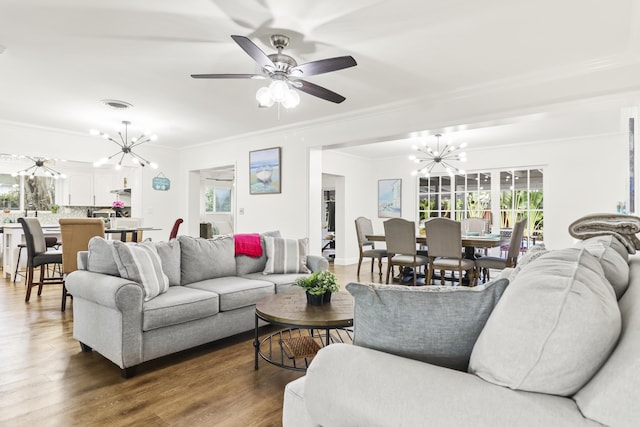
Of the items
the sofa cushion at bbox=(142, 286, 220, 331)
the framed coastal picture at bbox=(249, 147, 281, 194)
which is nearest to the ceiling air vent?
the framed coastal picture at bbox=(249, 147, 281, 194)

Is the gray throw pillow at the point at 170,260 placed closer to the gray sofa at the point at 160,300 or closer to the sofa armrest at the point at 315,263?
the gray sofa at the point at 160,300

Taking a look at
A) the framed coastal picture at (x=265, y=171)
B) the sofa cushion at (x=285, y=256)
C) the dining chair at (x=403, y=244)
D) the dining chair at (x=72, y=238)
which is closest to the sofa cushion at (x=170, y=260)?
the sofa cushion at (x=285, y=256)

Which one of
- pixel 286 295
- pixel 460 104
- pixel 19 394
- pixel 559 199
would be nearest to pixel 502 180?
pixel 559 199

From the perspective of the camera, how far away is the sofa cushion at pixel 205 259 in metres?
3.23

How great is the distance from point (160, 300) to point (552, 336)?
2.42m

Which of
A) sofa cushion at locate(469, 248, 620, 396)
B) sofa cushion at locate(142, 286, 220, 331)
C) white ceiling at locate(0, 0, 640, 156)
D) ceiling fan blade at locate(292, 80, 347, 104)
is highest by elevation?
white ceiling at locate(0, 0, 640, 156)

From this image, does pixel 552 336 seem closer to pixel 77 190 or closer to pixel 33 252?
→ pixel 33 252

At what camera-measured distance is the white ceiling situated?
97.7 inches

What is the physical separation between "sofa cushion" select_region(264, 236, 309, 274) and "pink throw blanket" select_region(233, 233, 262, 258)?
0.34 feet

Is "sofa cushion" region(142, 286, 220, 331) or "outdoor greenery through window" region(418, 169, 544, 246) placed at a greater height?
"outdoor greenery through window" region(418, 169, 544, 246)

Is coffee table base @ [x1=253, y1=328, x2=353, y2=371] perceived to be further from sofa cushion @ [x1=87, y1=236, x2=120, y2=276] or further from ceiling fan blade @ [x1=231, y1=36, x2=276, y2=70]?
ceiling fan blade @ [x1=231, y1=36, x2=276, y2=70]

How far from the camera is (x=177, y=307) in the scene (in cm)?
256

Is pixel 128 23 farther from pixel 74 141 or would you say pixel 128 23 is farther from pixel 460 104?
pixel 74 141

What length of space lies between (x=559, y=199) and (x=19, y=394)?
24.2ft
